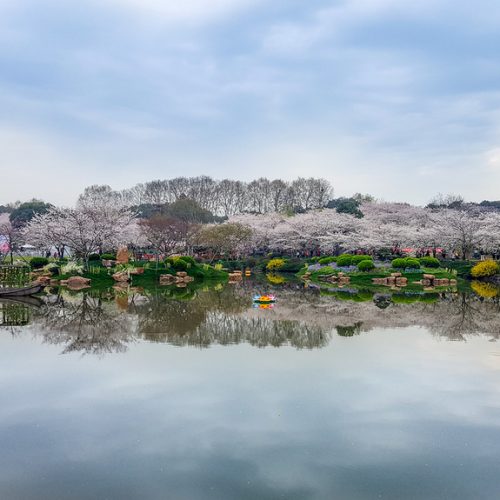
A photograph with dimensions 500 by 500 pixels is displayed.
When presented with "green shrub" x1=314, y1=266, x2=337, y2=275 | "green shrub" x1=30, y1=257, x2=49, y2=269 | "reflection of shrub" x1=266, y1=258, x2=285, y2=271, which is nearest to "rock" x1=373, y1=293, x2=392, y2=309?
"green shrub" x1=314, y1=266, x2=337, y2=275

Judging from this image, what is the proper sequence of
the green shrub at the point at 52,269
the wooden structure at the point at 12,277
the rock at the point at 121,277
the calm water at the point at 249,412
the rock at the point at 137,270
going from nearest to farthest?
the calm water at the point at 249,412 < the wooden structure at the point at 12,277 < the rock at the point at 121,277 < the green shrub at the point at 52,269 < the rock at the point at 137,270

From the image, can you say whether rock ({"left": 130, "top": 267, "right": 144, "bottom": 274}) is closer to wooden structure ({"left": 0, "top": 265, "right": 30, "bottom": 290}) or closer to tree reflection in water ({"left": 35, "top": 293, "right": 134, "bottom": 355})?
wooden structure ({"left": 0, "top": 265, "right": 30, "bottom": 290})

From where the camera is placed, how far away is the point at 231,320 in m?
21.3

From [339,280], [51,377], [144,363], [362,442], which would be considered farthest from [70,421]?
[339,280]

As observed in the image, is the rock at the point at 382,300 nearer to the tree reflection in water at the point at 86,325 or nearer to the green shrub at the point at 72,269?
the tree reflection in water at the point at 86,325

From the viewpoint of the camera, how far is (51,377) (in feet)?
39.9

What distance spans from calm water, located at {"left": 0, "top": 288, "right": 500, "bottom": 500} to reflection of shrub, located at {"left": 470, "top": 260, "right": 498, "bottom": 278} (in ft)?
97.8

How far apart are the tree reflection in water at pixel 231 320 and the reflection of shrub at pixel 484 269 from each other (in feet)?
58.1

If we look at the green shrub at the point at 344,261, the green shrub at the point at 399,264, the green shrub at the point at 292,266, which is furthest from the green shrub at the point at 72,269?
the green shrub at the point at 399,264

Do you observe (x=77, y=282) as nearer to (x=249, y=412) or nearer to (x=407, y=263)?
(x=407, y=263)

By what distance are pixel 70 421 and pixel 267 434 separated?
12.6ft

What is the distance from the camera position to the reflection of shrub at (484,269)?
45.5 m

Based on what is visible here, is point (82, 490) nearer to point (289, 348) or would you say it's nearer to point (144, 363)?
point (144, 363)

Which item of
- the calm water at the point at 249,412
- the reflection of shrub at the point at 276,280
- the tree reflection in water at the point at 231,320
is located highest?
the calm water at the point at 249,412
